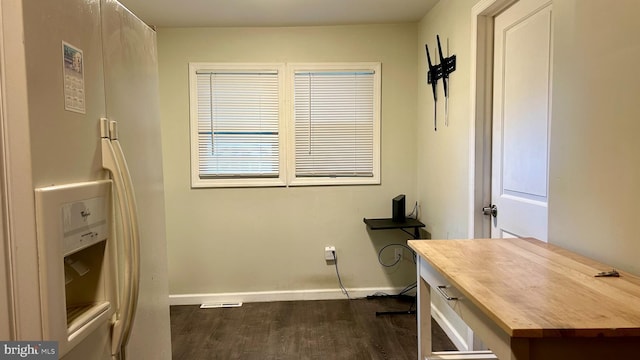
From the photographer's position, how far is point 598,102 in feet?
3.84

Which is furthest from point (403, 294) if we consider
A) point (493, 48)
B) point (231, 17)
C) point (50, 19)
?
point (50, 19)

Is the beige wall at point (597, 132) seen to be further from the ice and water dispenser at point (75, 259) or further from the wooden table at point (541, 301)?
the ice and water dispenser at point (75, 259)

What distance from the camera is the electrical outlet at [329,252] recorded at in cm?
312

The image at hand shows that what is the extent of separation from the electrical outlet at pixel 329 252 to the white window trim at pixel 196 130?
27.8 inches

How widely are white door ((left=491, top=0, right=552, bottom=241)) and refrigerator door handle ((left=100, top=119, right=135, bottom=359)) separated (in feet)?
5.66

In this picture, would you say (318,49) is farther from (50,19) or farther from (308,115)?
(50,19)

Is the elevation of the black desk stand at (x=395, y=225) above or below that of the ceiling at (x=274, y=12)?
below

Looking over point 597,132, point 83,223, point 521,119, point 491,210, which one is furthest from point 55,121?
point 491,210

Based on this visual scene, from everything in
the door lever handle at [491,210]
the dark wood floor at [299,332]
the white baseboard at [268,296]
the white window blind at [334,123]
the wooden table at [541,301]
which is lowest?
the dark wood floor at [299,332]

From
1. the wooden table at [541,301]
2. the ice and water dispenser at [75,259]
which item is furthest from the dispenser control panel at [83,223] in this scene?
the wooden table at [541,301]

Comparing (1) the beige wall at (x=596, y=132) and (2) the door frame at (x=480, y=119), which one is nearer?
(1) the beige wall at (x=596, y=132)

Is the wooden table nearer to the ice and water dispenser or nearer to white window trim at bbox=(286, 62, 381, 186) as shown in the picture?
the ice and water dispenser

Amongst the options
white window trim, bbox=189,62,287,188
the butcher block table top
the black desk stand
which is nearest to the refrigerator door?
the butcher block table top

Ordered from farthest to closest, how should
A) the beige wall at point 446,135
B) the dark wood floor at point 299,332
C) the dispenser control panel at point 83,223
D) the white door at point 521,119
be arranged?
1. the dark wood floor at point 299,332
2. the beige wall at point 446,135
3. the white door at point 521,119
4. the dispenser control panel at point 83,223
